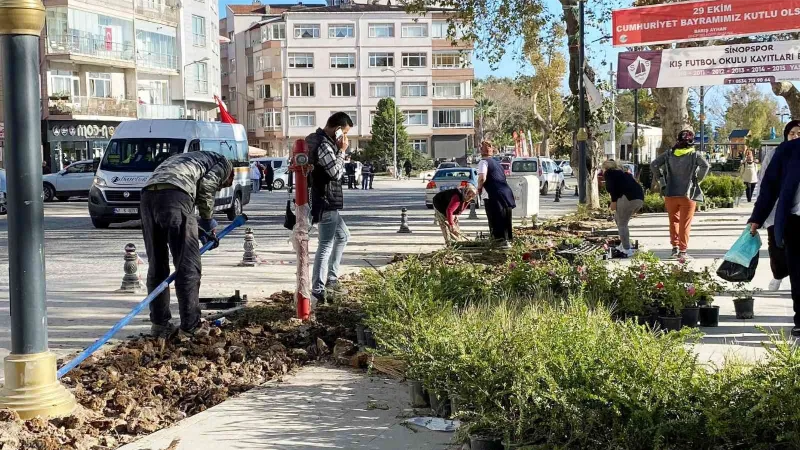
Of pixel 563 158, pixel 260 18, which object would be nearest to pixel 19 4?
pixel 563 158

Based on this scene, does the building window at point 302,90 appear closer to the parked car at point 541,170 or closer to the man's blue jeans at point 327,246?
the parked car at point 541,170

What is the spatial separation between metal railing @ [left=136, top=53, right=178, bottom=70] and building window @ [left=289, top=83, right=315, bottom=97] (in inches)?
1202

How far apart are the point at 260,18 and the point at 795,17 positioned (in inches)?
3974

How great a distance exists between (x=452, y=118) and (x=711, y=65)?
8002 centimetres

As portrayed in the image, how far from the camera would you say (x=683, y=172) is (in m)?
14.4

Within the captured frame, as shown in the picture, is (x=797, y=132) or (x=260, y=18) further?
(x=260, y=18)

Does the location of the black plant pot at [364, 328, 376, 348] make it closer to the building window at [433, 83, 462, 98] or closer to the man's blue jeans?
the man's blue jeans

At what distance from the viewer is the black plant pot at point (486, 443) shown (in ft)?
15.5

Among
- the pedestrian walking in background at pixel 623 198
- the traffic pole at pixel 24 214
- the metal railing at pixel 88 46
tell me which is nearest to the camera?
the traffic pole at pixel 24 214

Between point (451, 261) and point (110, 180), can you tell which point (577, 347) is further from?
point (110, 180)

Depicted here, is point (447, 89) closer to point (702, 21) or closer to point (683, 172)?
point (702, 21)

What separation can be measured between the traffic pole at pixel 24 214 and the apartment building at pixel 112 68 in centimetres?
4947

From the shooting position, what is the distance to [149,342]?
26.1 ft

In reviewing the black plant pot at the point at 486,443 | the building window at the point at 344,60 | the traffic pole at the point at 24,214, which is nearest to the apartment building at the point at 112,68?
the building window at the point at 344,60
